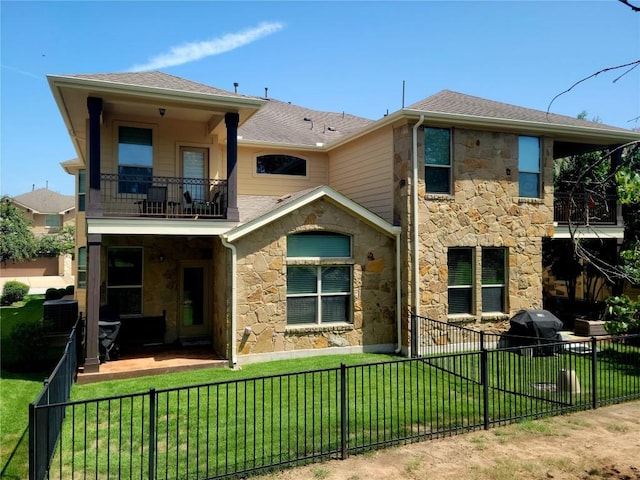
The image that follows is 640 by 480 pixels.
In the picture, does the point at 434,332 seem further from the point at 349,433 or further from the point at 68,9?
the point at 68,9

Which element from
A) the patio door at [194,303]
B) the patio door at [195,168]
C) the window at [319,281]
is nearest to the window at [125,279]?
the patio door at [194,303]

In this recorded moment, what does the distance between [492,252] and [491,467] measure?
316 inches

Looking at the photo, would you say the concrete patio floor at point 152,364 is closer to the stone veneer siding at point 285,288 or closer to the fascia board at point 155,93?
the stone veneer siding at point 285,288

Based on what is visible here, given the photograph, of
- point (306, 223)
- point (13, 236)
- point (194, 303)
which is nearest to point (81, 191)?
point (194, 303)

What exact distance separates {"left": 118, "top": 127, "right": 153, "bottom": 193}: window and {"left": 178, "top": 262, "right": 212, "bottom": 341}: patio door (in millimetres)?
2560

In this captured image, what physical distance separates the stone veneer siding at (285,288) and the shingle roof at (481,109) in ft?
11.5

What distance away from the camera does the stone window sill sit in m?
10.8

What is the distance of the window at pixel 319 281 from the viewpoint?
11.0 meters

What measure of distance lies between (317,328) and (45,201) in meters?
52.6

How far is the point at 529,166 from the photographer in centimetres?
1295

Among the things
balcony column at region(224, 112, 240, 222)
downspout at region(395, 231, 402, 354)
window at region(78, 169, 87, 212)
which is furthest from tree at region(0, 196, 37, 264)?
downspout at region(395, 231, 402, 354)

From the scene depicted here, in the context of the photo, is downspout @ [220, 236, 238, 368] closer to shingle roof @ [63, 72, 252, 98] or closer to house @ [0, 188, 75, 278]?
shingle roof @ [63, 72, 252, 98]

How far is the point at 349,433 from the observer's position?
21.0 feet

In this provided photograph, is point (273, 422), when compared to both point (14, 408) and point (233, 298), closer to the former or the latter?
point (233, 298)
